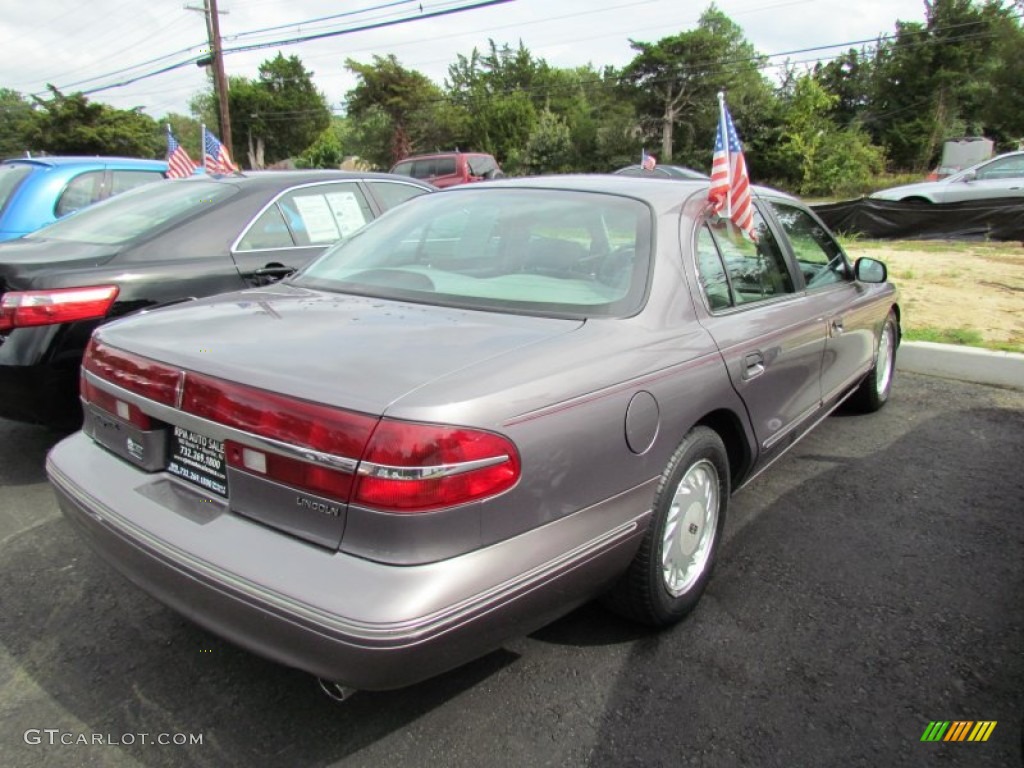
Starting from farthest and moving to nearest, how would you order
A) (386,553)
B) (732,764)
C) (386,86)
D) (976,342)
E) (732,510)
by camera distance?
(386,86) → (976,342) → (732,510) → (732,764) → (386,553)

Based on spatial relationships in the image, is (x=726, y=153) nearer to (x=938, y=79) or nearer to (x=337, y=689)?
(x=337, y=689)

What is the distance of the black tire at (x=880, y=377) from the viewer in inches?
184

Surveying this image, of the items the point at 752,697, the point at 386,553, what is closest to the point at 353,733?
the point at 386,553

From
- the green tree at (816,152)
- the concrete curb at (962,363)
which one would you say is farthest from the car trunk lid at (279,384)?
the green tree at (816,152)

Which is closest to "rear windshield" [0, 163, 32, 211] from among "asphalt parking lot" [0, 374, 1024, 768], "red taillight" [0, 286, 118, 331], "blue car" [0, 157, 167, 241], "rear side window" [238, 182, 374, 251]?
"blue car" [0, 157, 167, 241]

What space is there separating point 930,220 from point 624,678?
42.2ft

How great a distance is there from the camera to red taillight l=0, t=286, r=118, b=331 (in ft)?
11.0

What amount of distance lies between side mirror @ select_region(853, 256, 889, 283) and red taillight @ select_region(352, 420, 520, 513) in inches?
131

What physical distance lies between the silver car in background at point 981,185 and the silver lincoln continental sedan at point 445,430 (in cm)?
1342

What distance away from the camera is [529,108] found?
2114 inches

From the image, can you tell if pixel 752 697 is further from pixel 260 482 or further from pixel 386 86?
pixel 386 86

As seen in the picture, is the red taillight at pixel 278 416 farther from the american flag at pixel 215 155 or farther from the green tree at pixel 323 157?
the green tree at pixel 323 157

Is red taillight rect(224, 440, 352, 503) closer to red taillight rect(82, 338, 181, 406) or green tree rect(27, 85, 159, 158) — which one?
red taillight rect(82, 338, 181, 406)

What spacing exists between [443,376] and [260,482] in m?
0.54
